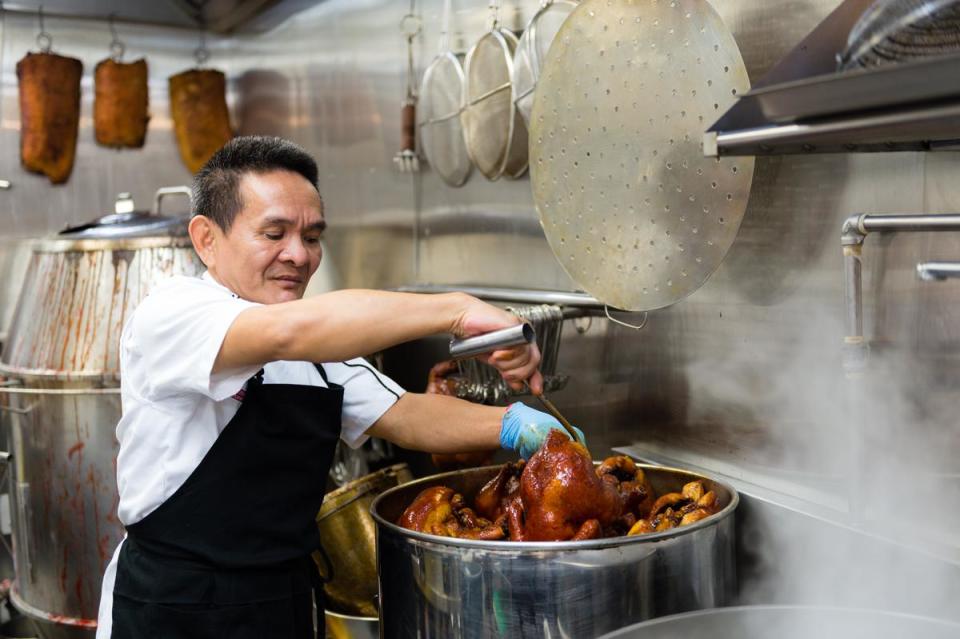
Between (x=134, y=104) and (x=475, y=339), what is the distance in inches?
133

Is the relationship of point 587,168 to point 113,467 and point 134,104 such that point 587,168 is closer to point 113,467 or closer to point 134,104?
point 113,467

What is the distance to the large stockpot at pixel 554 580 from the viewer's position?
51.0 inches

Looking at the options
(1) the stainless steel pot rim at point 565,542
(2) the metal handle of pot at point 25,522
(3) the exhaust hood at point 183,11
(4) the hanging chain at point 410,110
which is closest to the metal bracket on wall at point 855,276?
(1) the stainless steel pot rim at point 565,542

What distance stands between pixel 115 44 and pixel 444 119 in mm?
2347

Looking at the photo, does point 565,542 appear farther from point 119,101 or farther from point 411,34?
point 119,101

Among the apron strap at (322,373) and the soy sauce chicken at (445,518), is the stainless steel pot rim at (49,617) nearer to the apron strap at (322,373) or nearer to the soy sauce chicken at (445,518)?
the apron strap at (322,373)

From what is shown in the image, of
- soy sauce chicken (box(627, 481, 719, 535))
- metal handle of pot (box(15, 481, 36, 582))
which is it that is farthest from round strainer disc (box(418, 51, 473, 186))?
metal handle of pot (box(15, 481, 36, 582))

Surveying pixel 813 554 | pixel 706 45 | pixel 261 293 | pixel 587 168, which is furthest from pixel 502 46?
pixel 813 554

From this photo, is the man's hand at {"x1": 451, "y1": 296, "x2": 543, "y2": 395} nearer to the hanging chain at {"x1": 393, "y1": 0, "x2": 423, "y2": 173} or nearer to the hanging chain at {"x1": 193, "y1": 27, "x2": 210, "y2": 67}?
the hanging chain at {"x1": 393, "y1": 0, "x2": 423, "y2": 173}

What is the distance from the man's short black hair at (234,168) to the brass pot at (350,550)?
751mm

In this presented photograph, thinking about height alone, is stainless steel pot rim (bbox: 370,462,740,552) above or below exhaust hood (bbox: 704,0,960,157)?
below

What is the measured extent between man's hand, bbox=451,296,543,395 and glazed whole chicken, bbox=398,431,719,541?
107mm

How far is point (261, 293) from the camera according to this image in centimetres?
→ 166

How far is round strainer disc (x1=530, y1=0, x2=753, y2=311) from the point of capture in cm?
155
